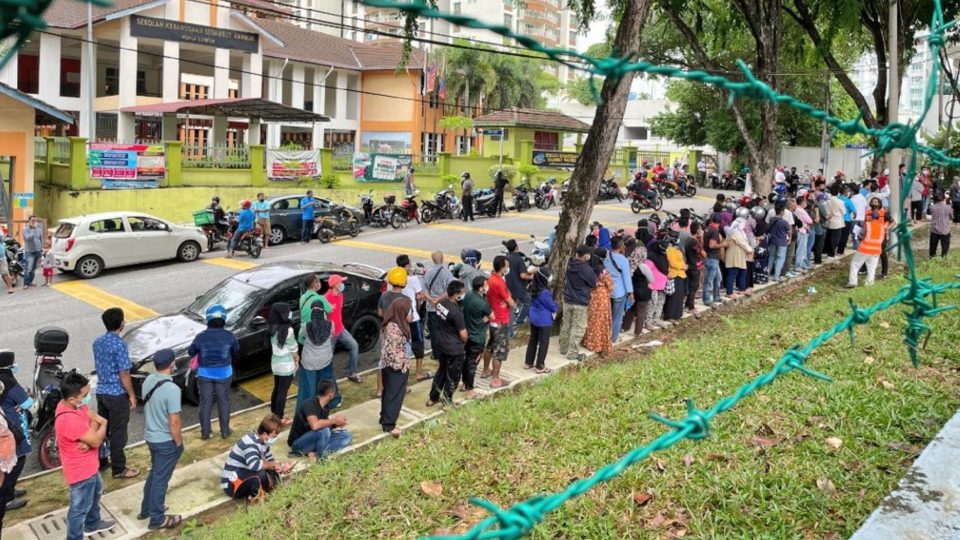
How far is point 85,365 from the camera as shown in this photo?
10.5m

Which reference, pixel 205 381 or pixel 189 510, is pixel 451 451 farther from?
pixel 205 381

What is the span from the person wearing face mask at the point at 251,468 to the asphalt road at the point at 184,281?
2.21 m

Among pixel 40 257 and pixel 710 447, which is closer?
pixel 710 447

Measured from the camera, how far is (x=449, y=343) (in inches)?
341

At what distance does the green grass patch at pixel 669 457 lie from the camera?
4562 mm

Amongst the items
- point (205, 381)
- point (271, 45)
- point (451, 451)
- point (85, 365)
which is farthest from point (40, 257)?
point (271, 45)

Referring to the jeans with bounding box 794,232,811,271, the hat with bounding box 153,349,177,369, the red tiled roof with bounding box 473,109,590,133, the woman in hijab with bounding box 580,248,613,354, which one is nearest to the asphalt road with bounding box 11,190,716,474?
the hat with bounding box 153,349,177,369

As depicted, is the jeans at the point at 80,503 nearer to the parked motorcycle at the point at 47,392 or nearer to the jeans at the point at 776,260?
the parked motorcycle at the point at 47,392

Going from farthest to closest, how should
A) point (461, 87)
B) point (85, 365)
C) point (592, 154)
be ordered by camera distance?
point (461, 87) < point (592, 154) < point (85, 365)

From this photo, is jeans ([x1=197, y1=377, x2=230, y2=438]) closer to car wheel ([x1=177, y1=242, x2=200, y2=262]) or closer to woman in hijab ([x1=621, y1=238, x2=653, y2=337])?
woman in hijab ([x1=621, y1=238, x2=653, y2=337])

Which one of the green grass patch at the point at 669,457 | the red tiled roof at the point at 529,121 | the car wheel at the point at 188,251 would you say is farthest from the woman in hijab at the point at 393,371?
the red tiled roof at the point at 529,121

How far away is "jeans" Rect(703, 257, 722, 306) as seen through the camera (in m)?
13.1

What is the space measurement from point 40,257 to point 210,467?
1075 cm

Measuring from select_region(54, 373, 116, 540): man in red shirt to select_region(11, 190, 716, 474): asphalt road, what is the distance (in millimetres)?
2116
